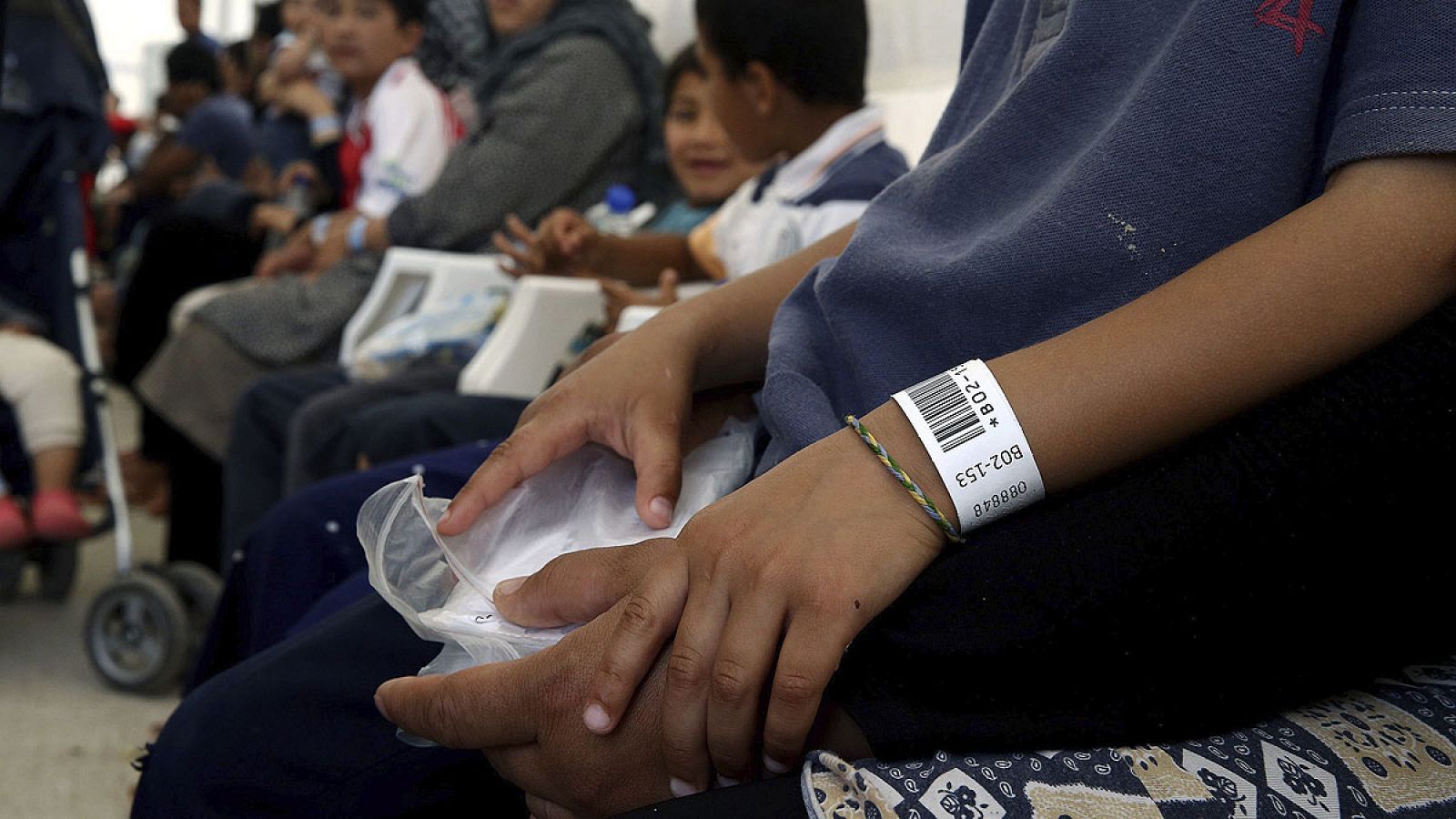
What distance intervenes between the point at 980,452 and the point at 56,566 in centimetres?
232

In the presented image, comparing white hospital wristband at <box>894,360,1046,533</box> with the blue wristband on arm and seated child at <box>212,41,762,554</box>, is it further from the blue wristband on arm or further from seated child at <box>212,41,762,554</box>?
the blue wristband on arm

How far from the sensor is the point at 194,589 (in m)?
1.98

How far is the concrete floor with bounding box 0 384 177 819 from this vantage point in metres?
1.56

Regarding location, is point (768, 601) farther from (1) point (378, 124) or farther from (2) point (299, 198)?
(2) point (299, 198)

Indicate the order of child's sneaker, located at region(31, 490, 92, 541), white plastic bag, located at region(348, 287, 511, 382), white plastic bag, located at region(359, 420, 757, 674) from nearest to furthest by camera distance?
1. white plastic bag, located at region(359, 420, 757, 674)
2. white plastic bag, located at region(348, 287, 511, 382)
3. child's sneaker, located at region(31, 490, 92, 541)

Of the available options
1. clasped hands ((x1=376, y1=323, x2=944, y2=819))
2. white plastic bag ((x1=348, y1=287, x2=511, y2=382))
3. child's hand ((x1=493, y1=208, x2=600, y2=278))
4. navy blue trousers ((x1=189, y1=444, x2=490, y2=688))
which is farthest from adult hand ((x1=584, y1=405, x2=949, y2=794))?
white plastic bag ((x1=348, y1=287, x2=511, y2=382))

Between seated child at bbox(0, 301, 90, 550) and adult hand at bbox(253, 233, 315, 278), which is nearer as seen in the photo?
seated child at bbox(0, 301, 90, 550)

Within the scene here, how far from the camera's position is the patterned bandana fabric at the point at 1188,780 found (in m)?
0.44

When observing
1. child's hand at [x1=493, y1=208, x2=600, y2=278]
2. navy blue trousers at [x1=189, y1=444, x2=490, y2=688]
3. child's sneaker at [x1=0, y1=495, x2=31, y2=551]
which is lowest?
child's sneaker at [x1=0, y1=495, x2=31, y2=551]

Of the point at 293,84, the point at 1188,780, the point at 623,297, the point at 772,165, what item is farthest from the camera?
the point at 293,84

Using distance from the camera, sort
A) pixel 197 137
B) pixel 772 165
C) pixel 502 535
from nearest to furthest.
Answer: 1. pixel 502 535
2. pixel 772 165
3. pixel 197 137

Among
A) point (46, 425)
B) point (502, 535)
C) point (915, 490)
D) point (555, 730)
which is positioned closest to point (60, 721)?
point (46, 425)

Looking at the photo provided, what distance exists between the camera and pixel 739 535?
481mm

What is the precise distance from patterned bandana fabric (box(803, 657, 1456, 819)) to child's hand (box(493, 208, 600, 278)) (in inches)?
56.9
